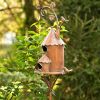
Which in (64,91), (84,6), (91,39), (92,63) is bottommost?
(64,91)

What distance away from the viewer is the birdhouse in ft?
11.3

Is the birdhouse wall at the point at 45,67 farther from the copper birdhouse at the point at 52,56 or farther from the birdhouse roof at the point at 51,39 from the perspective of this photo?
the birdhouse roof at the point at 51,39

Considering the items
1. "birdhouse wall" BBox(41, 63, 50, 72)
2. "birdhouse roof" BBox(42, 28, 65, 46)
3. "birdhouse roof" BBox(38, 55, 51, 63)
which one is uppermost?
"birdhouse roof" BBox(42, 28, 65, 46)

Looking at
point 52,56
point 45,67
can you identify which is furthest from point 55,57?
point 45,67

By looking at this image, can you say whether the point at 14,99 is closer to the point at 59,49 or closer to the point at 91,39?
the point at 59,49

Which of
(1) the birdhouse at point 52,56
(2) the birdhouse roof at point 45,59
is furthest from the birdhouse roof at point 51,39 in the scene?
(2) the birdhouse roof at point 45,59

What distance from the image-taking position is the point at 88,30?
19.3 feet

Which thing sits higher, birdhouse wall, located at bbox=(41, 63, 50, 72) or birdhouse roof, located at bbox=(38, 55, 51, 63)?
birdhouse roof, located at bbox=(38, 55, 51, 63)

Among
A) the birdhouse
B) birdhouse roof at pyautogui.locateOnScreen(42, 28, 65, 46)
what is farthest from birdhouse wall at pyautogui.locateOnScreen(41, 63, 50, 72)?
birdhouse roof at pyautogui.locateOnScreen(42, 28, 65, 46)

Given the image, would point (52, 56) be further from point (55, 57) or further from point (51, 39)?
point (51, 39)

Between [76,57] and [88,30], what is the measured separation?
1.70ft

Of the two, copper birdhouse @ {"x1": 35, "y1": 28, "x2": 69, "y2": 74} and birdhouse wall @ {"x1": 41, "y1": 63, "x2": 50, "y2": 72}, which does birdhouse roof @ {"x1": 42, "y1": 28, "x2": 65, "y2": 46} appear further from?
birdhouse wall @ {"x1": 41, "y1": 63, "x2": 50, "y2": 72}

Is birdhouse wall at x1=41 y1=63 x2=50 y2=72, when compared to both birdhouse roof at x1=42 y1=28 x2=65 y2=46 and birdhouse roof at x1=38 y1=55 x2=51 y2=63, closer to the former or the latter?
birdhouse roof at x1=38 y1=55 x2=51 y2=63

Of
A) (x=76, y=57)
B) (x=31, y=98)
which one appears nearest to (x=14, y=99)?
(x=31, y=98)
